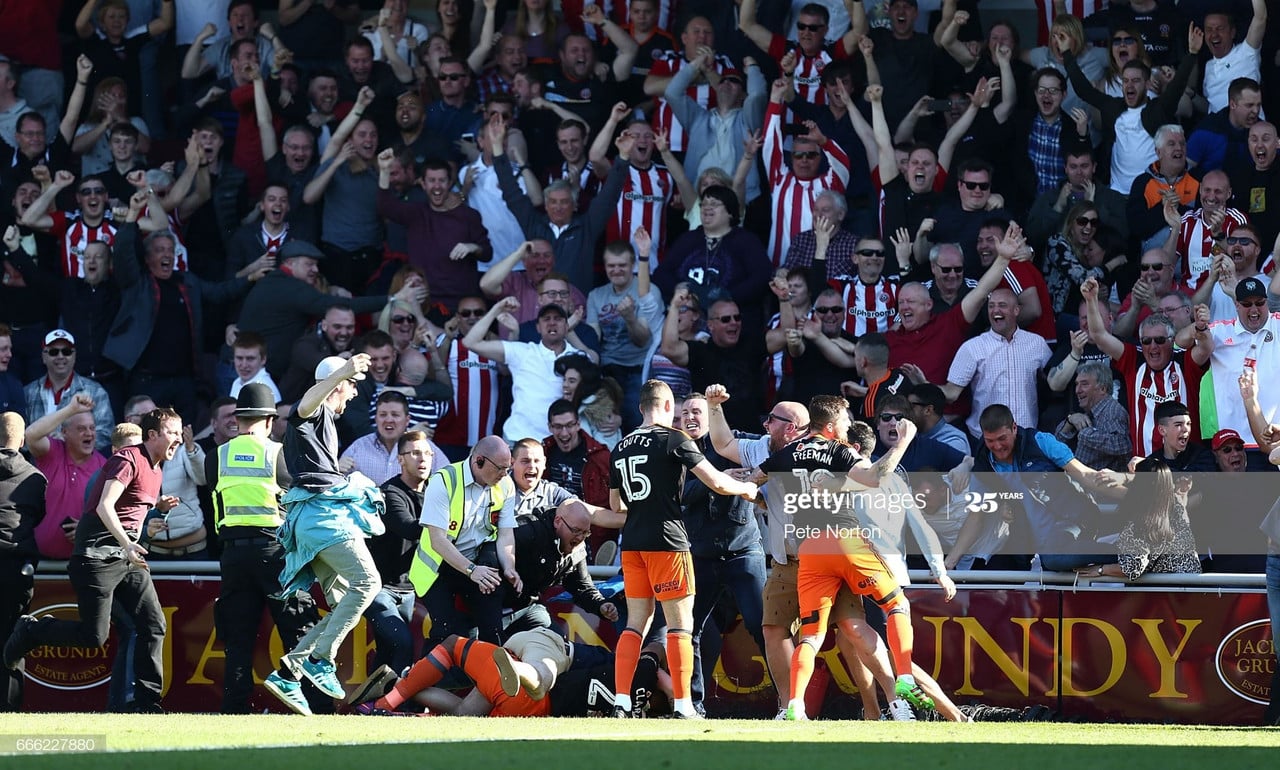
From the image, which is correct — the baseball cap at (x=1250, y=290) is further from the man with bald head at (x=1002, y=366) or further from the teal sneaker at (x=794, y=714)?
the teal sneaker at (x=794, y=714)

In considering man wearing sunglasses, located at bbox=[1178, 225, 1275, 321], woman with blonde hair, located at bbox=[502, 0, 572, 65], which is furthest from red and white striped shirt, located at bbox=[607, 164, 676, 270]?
man wearing sunglasses, located at bbox=[1178, 225, 1275, 321]

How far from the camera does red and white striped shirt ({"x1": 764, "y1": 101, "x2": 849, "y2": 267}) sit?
14.4 m

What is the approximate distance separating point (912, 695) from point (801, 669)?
23.9 inches

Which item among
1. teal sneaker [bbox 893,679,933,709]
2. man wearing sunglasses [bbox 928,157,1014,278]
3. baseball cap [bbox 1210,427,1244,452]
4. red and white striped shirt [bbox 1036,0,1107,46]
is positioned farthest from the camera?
red and white striped shirt [bbox 1036,0,1107,46]

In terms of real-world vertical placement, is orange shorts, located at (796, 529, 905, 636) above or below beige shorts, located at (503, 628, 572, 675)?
above

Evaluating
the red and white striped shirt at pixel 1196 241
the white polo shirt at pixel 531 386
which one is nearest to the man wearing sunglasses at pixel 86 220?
the white polo shirt at pixel 531 386

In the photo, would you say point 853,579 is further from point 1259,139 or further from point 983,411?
point 1259,139

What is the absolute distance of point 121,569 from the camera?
438 inches

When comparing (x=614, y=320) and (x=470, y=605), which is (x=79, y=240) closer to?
(x=614, y=320)

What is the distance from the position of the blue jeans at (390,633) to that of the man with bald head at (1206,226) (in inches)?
245

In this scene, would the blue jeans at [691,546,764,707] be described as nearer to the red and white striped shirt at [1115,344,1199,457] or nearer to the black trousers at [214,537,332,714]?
the black trousers at [214,537,332,714]

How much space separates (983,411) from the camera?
12062 millimetres

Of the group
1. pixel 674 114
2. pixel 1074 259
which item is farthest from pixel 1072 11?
pixel 674 114

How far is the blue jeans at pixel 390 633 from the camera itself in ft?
35.3
